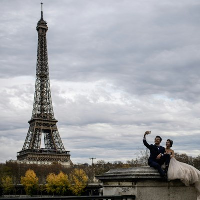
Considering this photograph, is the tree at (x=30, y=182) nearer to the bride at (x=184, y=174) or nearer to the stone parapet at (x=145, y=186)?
the stone parapet at (x=145, y=186)

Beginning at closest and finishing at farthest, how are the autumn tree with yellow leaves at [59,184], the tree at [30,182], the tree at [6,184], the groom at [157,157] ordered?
the groom at [157,157]
the autumn tree with yellow leaves at [59,184]
the tree at [30,182]
the tree at [6,184]

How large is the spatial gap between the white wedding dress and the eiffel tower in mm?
82960

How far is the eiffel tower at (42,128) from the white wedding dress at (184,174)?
272ft

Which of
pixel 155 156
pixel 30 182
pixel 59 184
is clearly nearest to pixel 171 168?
pixel 155 156

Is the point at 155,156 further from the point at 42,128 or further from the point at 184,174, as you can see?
the point at 42,128

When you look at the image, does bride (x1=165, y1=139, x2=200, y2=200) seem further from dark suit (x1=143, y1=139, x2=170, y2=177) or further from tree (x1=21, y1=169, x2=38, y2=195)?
tree (x1=21, y1=169, x2=38, y2=195)

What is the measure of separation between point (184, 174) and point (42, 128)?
277 ft

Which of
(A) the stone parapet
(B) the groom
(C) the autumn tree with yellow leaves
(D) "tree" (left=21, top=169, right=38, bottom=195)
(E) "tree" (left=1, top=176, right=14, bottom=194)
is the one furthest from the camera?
(E) "tree" (left=1, top=176, right=14, bottom=194)

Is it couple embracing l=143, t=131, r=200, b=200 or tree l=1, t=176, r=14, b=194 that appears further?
tree l=1, t=176, r=14, b=194

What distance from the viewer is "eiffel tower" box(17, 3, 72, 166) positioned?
91062 mm

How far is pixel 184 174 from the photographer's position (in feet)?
26.1

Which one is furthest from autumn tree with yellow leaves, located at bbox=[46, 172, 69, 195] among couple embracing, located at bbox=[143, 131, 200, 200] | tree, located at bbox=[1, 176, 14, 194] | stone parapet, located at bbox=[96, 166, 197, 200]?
couple embracing, located at bbox=[143, 131, 200, 200]

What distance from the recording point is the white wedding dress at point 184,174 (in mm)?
7899

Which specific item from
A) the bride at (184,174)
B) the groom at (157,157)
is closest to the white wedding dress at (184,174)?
the bride at (184,174)
